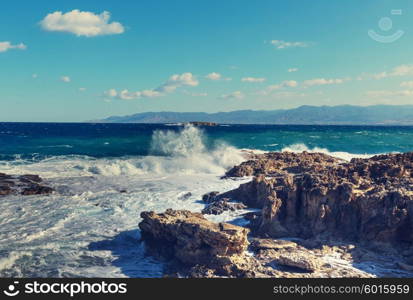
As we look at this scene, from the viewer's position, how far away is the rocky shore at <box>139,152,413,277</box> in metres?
8.91

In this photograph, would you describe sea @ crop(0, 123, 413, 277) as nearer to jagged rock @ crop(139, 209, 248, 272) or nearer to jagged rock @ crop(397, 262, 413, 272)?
jagged rock @ crop(139, 209, 248, 272)

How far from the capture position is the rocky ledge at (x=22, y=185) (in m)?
19.3

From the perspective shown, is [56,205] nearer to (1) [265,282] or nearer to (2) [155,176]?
(2) [155,176]

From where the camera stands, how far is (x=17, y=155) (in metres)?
37.0

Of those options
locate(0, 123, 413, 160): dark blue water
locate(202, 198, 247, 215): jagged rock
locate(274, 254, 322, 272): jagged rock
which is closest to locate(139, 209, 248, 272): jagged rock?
locate(274, 254, 322, 272): jagged rock

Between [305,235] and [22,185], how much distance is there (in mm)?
17686

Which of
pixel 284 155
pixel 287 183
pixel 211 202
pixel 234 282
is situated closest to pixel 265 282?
pixel 234 282

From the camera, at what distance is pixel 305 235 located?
36.7 ft

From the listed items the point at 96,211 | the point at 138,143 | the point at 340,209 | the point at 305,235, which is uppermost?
the point at 138,143

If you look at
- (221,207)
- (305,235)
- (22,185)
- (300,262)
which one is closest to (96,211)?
(221,207)

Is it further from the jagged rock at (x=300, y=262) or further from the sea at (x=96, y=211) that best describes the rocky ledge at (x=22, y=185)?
the jagged rock at (x=300, y=262)

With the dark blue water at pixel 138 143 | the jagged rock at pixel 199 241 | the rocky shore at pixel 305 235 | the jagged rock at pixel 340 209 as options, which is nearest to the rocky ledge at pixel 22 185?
→ the rocky shore at pixel 305 235

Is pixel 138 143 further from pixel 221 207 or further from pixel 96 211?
pixel 221 207

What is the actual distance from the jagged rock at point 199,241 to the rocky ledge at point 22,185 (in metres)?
11.7
